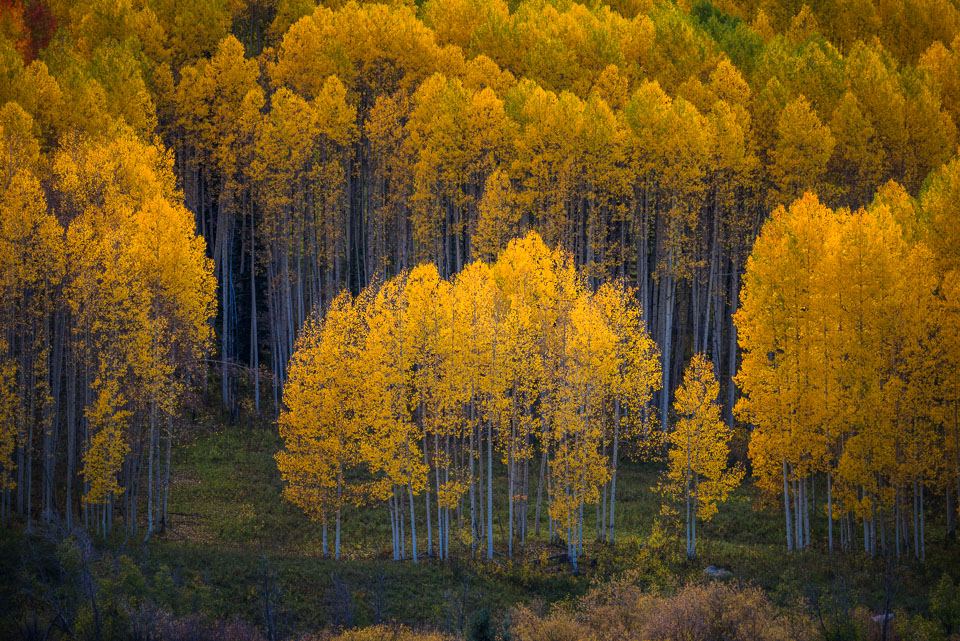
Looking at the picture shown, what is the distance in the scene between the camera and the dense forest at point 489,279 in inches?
1160

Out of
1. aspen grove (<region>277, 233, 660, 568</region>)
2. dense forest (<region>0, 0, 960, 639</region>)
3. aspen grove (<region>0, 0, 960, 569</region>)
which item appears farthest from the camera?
aspen grove (<region>277, 233, 660, 568</region>)

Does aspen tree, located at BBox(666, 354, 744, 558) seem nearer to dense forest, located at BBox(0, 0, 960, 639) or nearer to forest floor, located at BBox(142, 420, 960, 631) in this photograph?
dense forest, located at BBox(0, 0, 960, 639)

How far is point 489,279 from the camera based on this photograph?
1326 inches

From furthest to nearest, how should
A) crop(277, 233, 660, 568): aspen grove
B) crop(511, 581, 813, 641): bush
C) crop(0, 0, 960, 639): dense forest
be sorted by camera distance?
crop(277, 233, 660, 568): aspen grove, crop(0, 0, 960, 639): dense forest, crop(511, 581, 813, 641): bush

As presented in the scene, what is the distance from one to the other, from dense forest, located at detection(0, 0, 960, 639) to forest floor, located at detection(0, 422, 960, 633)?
2.30 feet

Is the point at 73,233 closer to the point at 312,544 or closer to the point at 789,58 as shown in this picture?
the point at 312,544

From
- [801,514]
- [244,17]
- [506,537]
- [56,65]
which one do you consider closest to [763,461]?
[801,514]

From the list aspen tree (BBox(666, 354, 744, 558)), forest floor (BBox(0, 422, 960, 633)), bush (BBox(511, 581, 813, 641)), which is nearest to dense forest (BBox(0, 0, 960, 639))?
aspen tree (BBox(666, 354, 744, 558))

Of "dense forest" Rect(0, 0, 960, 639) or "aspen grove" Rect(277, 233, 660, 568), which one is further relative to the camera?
"aspen grove" Rect(277, 233, 660, 568)

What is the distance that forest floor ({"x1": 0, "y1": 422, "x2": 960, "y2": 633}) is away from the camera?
2491 centimetres

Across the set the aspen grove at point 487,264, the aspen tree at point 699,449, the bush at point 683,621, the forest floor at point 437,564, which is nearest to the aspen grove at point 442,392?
the aspen grove at point 487,264

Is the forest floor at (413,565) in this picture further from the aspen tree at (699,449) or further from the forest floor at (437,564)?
the aspen tree at (699,449)

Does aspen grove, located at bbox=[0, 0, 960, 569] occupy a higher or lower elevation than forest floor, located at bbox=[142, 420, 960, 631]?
higher

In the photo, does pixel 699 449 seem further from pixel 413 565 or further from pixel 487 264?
pixel 487 264
